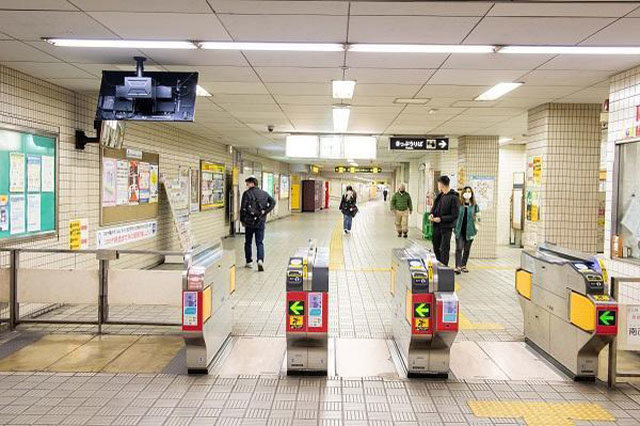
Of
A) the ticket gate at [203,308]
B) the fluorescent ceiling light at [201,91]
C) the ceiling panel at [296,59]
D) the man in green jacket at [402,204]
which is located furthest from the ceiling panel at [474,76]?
the man in green jacket at [402,204]

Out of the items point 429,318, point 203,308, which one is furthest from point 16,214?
point 429,318

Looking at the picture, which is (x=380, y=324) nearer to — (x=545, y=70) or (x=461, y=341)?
(x=461, y=341)

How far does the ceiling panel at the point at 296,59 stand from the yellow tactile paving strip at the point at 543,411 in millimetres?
3224

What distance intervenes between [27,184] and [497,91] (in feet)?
18.6

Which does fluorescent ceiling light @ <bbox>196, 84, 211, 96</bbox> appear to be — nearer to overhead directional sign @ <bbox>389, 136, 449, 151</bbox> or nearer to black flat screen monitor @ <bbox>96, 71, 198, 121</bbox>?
black flat screen monitor @ <bbox>96, 71, 198, 121</bbox>

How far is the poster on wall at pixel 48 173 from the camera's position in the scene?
5.86m

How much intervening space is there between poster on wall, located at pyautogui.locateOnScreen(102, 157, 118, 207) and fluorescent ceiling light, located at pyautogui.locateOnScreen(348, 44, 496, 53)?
14.5ft

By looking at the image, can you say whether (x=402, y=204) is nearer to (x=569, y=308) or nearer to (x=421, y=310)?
(x=569, y=308)

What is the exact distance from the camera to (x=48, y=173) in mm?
5934

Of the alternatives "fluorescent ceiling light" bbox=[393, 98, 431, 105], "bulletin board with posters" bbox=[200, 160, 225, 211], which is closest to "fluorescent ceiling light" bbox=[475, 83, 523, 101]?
"fluorescent ceiling light" bbox=[393, 98, 431, 105]

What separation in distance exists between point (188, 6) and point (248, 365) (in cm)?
289

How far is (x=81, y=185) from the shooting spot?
6691 mm

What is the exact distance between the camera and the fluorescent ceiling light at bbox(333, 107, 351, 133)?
7.93 m

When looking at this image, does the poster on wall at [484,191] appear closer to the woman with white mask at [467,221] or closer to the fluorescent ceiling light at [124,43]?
the woman with white mask at [467,221]
